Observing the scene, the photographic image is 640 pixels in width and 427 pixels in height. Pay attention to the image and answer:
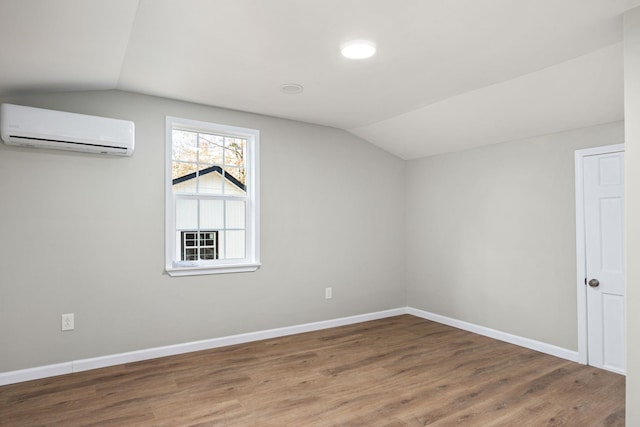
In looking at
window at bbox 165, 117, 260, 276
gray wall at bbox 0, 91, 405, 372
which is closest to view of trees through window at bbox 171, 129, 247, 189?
window at bbox 165, 117, 260, 276

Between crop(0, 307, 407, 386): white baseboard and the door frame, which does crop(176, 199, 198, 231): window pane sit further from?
the door frame

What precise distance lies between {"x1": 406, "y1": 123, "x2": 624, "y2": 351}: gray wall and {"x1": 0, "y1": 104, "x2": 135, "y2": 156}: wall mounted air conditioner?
3.51 metres

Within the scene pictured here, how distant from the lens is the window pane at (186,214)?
3851 mm

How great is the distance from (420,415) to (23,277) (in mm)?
3123

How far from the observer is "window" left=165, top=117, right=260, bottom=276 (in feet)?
12.5

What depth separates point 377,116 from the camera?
4.30m

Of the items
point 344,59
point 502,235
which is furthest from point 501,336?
point 344,59

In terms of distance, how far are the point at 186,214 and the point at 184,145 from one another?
687 millimetres

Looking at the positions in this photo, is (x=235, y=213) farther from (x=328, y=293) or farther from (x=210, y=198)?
(x=328, y=293)

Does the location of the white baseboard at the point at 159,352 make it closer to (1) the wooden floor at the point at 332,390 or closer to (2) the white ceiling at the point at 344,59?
(1) the wooden floor at the point at 332,390

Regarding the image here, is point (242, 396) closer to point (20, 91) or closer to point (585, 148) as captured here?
point (20, 91)

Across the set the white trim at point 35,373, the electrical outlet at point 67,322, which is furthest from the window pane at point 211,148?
the white trim at point 35,373

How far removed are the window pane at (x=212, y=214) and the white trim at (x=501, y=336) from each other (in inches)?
112

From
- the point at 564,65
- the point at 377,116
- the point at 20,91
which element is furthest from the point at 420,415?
the point at 20,91
